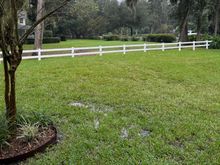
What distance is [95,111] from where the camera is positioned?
18.4 ft

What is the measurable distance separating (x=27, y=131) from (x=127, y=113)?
2.16m

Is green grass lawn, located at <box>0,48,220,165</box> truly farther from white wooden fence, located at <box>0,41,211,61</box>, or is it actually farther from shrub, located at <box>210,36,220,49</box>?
shrub, located at <box>210,36,220,49</box>

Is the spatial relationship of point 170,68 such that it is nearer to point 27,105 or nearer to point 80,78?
point 80,78

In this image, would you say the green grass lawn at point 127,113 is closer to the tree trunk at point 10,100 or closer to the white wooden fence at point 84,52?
the tree trunk at point 10,100

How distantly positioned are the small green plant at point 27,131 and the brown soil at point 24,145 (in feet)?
0.18

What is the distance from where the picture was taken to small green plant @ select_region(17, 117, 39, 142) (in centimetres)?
403

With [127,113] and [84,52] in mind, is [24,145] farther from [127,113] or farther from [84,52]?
[84,52]

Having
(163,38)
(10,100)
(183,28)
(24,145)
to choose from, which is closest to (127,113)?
(24,145)

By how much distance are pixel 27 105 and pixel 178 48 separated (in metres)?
16.6

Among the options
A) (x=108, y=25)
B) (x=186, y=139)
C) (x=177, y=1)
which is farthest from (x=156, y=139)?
(x=108, y=25)

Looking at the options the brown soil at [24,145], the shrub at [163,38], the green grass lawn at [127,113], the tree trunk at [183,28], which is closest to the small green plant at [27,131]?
the brown soil at [24,145]

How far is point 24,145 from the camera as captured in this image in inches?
155

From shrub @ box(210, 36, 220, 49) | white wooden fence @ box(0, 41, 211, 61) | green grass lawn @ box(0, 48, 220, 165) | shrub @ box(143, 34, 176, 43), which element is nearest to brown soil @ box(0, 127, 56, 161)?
green grass lawn @ box(0, 48, 220, 165)

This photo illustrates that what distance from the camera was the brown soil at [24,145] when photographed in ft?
12.2
